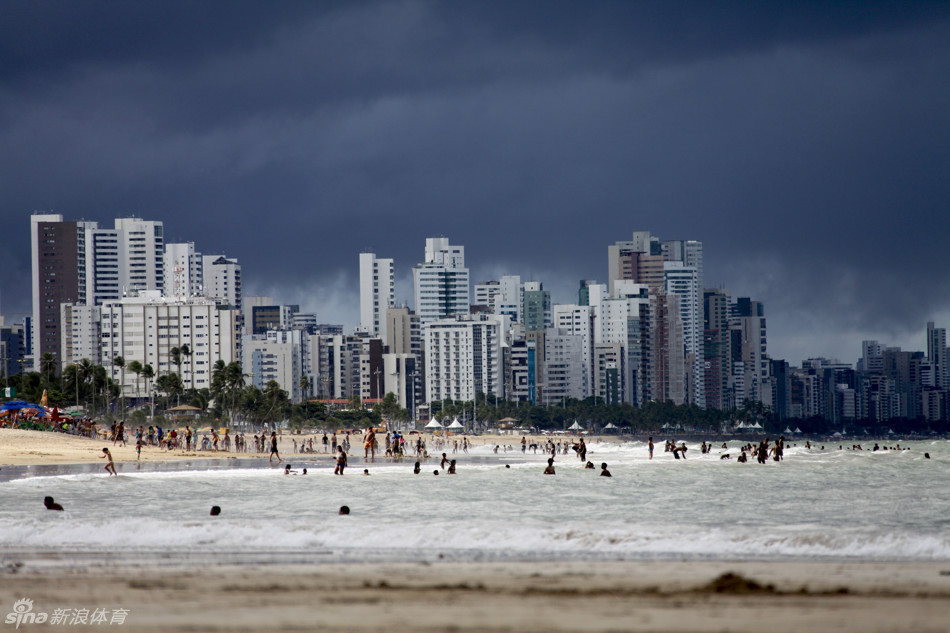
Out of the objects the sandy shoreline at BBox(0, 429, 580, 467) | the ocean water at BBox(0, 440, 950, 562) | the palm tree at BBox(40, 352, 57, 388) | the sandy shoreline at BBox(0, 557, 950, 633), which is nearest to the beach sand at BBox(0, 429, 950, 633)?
the sandy shoreline at BBox(0, 557, 950, 633)

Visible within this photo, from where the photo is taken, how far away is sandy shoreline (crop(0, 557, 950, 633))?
12.4 metres

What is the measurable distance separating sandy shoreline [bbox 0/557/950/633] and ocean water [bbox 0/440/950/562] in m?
2.20

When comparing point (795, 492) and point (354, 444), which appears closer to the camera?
point (795, 492)

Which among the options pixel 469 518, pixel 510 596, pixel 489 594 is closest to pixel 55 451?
pixel 469 518

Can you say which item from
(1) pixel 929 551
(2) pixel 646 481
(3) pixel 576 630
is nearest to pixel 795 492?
(2) pixel 646 481

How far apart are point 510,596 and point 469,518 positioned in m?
12.1

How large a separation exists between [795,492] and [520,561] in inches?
906

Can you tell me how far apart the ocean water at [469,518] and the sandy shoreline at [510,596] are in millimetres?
2197

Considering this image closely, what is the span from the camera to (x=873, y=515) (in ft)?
95.2

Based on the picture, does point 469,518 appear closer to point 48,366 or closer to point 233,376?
point 48,366

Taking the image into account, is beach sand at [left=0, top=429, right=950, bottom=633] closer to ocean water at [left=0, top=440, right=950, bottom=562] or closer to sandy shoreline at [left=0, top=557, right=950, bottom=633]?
sandy shoreline at [left=0, top=557, right=950, bottom=633]

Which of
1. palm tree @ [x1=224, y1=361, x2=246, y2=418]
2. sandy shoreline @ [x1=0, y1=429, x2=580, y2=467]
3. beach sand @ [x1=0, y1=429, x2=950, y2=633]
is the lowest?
sandy shoreline @ [x1=0, y1=429, x2=580, y2=467]

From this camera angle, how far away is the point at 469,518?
26.6m

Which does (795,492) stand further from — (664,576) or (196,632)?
(196,632)
